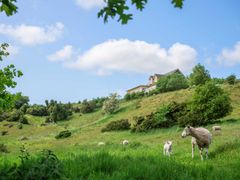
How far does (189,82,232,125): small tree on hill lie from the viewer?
46.8 meters

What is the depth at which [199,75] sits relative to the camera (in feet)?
293

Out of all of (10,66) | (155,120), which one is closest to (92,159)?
(10,66)

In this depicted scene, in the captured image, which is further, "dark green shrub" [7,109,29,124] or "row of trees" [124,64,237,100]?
"dark green shrub" [7,109,29,124]

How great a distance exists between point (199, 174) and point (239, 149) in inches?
236

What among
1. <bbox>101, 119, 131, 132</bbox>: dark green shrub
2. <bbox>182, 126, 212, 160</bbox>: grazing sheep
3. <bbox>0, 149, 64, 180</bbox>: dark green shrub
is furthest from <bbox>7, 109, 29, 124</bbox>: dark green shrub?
<bbox>0, 149, 64, 180</bbox>: dark green shrub

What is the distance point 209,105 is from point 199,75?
142ft

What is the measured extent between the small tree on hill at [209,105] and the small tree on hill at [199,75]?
130 ft

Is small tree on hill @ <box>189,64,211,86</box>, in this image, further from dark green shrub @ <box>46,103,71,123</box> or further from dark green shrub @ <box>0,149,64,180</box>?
dark green shrub @ <box>0,149,64,180</box>

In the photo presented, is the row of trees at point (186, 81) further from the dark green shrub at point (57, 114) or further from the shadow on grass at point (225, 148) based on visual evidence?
the shadow on grass at point (225, 148)

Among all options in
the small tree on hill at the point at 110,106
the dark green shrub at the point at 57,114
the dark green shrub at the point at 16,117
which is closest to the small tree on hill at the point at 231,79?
the small tree on hill at the point at 110,106

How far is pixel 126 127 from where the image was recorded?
6156cm

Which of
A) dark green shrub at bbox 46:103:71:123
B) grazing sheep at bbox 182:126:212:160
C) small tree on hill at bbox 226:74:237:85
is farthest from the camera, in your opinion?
dark green shrub at bbox 46:103:71:123

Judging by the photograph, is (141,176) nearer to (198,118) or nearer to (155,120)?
(198,118)

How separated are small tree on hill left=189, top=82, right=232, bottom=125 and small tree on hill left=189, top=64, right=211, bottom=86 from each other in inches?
1556
